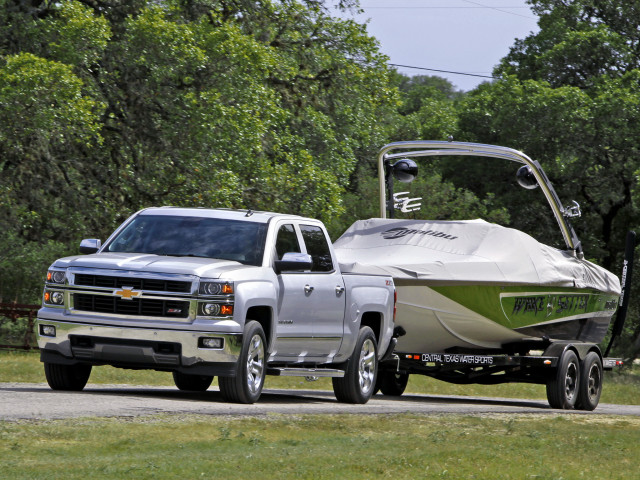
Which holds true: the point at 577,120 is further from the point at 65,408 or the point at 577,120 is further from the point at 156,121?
the point at 65,408

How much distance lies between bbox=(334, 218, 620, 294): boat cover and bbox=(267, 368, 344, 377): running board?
8.53 feet

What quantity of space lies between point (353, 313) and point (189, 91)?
11922mm

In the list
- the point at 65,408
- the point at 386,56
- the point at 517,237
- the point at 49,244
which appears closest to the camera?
the point at 65,408

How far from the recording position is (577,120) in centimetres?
3578

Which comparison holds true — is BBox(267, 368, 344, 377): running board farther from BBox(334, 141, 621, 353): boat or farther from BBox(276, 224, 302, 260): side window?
BBox(334, 141, 621, 353): boat

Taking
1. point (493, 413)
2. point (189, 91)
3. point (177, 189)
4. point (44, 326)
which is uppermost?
point (189, 91)

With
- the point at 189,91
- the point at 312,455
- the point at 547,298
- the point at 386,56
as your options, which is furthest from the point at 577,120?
the point at 312,455

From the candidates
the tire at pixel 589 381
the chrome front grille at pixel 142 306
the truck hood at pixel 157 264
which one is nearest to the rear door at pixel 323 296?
the truck hood at pixel 157 264

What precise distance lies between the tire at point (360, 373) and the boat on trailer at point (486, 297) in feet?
4.62

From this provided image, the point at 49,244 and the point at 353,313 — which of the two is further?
the point at 49,244

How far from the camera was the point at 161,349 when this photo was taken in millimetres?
11383

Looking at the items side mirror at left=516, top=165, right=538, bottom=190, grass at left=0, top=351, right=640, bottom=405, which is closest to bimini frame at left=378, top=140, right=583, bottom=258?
side mirror at left=516, top=165, right=538, bottom=190

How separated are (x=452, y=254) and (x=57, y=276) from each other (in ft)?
19.7

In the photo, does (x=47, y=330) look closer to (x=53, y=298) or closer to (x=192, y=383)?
(x=53, y=298)
